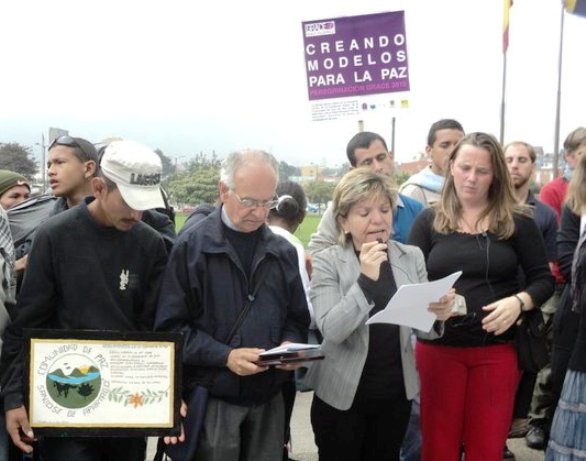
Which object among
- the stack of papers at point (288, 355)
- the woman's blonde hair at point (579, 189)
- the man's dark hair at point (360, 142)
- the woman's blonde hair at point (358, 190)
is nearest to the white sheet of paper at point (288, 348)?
the stack of papers at point (288, 355)

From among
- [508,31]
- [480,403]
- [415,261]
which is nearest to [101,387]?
[415,261]

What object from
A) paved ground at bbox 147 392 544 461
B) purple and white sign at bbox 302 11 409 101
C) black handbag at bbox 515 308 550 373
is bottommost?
paved ground at bbox 147 392 544 461

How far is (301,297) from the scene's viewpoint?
3.04 meters

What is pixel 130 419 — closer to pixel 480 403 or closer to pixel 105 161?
pixel 105 161

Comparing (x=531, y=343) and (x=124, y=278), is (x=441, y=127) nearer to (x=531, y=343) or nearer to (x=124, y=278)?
(x=531, y=343)

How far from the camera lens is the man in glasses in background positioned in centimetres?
279

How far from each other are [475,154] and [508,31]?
25.7ft

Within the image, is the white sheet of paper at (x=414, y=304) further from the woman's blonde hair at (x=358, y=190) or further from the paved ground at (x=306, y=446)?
the paved ground at (x=306, y=446)

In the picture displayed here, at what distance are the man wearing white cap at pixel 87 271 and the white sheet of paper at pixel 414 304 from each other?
104 centimetres

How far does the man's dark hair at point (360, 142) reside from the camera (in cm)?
460

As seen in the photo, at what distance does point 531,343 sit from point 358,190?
125 centimetres

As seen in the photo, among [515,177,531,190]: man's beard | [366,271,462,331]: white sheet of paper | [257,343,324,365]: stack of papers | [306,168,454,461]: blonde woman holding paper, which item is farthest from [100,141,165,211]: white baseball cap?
[515,177,531,190]: man's beard

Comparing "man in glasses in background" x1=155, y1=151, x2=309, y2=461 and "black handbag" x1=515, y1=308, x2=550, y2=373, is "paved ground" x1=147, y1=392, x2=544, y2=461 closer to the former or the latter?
"black handbag" x1=515, y1=308, x2=550, y2=373

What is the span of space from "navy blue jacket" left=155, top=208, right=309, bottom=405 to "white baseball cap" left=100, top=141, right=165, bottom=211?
26 cm
